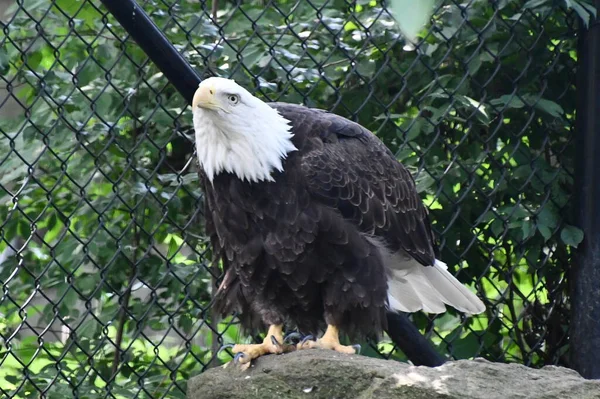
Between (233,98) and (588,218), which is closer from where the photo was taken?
(233,98)

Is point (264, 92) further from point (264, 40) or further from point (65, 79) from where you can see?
point (65, 79)

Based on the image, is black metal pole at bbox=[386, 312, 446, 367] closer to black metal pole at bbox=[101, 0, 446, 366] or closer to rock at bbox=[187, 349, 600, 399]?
rock at bbox=[187, 349, 600, 399]

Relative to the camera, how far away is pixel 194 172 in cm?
316

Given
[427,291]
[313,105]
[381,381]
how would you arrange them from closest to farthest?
[381,381] < [427,291] < [313,105]

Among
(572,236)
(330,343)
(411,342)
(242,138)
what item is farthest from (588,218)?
(242,138)

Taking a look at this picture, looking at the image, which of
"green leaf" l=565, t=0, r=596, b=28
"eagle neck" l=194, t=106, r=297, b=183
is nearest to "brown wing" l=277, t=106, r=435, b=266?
"eagle neck" l=194, t=106, r=297, b=183

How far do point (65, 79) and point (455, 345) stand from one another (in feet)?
5.51

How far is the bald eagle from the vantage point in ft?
8.06

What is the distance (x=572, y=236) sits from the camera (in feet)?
10.1

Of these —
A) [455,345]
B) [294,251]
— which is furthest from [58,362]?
[455,345]

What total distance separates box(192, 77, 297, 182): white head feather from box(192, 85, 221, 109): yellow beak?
0.05 metres

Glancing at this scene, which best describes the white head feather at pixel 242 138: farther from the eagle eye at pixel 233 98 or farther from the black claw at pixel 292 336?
the black claw at pixel 292 336

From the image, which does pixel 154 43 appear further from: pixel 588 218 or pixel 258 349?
pixel 588 218

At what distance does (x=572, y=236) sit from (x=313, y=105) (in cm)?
102
